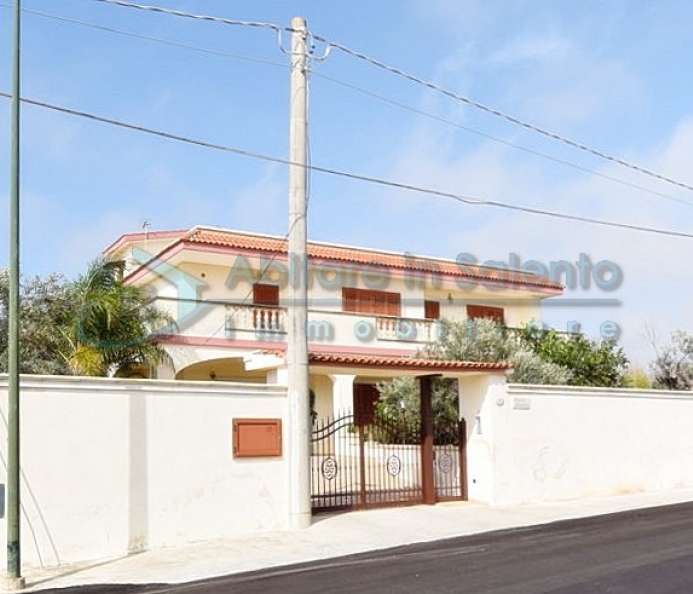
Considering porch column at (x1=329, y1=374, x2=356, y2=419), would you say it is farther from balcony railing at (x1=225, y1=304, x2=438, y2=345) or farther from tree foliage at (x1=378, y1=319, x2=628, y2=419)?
tree foliage at (x1=378, y1=319, x2=628, y2=419)

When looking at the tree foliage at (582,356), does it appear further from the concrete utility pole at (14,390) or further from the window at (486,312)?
the concrete utility pole at (14,390)

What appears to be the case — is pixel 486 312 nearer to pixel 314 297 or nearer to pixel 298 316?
pixel 314 297

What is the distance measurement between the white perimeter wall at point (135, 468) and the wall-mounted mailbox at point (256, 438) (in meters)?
0.10

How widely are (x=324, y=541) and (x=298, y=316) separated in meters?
3.43

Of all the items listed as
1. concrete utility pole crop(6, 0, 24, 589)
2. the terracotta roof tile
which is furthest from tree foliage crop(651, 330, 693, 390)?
concrete utility pole crop(6, 0, 24, 589)

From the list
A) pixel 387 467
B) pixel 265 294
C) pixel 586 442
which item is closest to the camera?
pixel 387 467

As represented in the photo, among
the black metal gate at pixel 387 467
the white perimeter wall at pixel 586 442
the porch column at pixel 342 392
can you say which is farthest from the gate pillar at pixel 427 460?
the porch column at pixel 342 392

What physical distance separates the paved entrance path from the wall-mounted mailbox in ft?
4.06

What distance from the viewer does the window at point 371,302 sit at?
2680cm

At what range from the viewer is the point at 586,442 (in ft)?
58.0

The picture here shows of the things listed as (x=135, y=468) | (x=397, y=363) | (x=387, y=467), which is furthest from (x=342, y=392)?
(x=135, y=468)

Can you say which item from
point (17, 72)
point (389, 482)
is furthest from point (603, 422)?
point (17, 72)

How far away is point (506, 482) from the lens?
16172 millimetres

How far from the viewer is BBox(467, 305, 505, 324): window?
97.6ft
